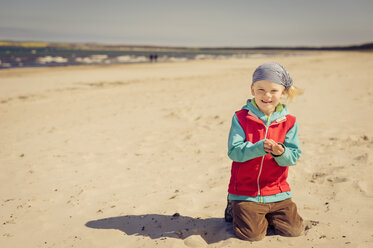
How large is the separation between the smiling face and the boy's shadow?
117 cm

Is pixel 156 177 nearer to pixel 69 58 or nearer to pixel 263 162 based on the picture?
pixel 263 162

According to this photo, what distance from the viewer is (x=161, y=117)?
293 inches

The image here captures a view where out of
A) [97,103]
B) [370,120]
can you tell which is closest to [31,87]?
[97,103]

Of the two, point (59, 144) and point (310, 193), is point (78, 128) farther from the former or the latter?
point (310, 193)

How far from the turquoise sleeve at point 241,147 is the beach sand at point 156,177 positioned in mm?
751

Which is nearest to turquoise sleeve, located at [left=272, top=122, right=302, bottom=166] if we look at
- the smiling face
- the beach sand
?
Answer: the smiling face

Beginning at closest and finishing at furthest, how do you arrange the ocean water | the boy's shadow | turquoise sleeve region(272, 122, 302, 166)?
turquoise sleeve region(272, 122, 302, 166), the boy's shadow, the ocean water

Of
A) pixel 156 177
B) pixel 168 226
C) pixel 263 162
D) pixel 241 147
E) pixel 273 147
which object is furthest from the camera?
pixel 156 177

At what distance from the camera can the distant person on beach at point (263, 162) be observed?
8.07 ft

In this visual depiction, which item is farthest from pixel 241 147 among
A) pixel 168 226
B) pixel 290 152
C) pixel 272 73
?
pixel 168 226

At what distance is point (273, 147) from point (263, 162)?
14.2 inches

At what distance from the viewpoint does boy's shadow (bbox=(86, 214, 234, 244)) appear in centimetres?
271

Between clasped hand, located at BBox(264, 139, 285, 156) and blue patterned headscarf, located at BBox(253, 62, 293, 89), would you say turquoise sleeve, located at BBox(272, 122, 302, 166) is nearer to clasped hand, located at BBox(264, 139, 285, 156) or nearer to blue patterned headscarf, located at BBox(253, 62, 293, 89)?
clasped hand, located at BBox(264, 139, 285, 156)

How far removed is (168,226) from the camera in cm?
292
